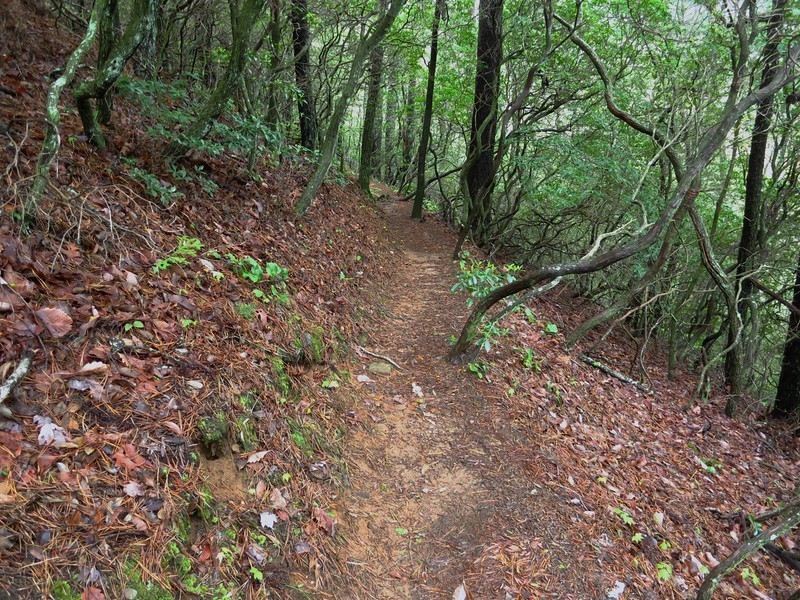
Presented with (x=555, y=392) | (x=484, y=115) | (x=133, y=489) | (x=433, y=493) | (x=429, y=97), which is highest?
(x=429, y=97)

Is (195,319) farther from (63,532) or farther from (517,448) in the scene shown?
(517,448)

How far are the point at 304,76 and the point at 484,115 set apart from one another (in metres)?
4.81

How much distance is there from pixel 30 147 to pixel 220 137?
2.88 m

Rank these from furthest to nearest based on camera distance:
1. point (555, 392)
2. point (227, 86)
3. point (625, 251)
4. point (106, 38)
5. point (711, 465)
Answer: point (711, 465) < point (555, 392) < point (625, 251) < point (227, 86) < point (106, 38)

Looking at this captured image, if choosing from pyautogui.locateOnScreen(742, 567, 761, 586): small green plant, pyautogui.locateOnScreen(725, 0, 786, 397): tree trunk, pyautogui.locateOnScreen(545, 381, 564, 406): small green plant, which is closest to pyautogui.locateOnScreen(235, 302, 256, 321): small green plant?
pyautogui.locateOnScreen(545, 381, 564, 406): small green plant

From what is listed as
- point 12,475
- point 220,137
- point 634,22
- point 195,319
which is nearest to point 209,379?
point 195,319

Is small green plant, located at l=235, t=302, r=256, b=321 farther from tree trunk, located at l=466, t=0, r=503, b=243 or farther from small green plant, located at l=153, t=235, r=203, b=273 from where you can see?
tree trunk, located at l=466, t=0, r=503, b=243

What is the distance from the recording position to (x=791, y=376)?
9312 millimetres

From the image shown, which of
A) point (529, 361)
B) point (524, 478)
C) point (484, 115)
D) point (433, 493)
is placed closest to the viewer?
point (433, 493)

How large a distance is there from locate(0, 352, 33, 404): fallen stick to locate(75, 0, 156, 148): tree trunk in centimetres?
289

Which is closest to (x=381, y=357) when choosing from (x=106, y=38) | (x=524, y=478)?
(x=524, y=478)

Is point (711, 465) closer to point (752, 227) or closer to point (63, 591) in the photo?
point (752, 227)

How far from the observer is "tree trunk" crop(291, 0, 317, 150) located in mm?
9188

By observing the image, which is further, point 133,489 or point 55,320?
point 55,320
